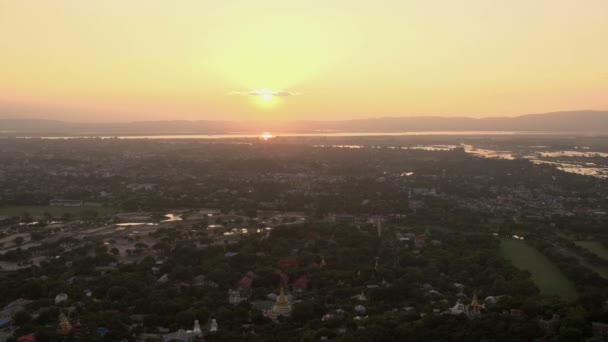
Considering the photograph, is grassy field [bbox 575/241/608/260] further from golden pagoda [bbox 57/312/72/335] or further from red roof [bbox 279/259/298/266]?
golden pagoda [bbox 57/312/72/335]

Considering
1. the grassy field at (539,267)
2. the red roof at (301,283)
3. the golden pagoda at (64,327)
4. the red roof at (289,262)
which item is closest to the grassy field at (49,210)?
the red roof at (289,262)

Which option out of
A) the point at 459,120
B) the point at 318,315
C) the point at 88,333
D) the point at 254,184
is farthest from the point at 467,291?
the point at 459,120

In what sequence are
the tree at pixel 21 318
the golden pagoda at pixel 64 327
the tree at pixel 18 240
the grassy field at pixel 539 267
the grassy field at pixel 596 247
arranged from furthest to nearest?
the tree at pixel 18 240, the grassy field at pixel 596 247, the grassy field at pixel 539 267, the tree at pixel 21 318, the golden pagoda at pixel 64 327

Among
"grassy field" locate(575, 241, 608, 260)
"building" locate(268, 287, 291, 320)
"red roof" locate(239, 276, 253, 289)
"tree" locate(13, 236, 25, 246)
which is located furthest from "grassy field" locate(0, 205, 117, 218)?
"grassy field" locate(575, 241, 608, 260)

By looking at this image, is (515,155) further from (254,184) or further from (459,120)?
(459,120)

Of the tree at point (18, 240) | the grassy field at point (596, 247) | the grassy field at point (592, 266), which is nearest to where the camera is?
the grassy field at point (592, 266)

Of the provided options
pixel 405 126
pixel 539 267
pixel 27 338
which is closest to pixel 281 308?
pixel 27 338

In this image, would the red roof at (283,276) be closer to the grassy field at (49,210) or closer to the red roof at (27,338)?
the red roof at (27,338)
